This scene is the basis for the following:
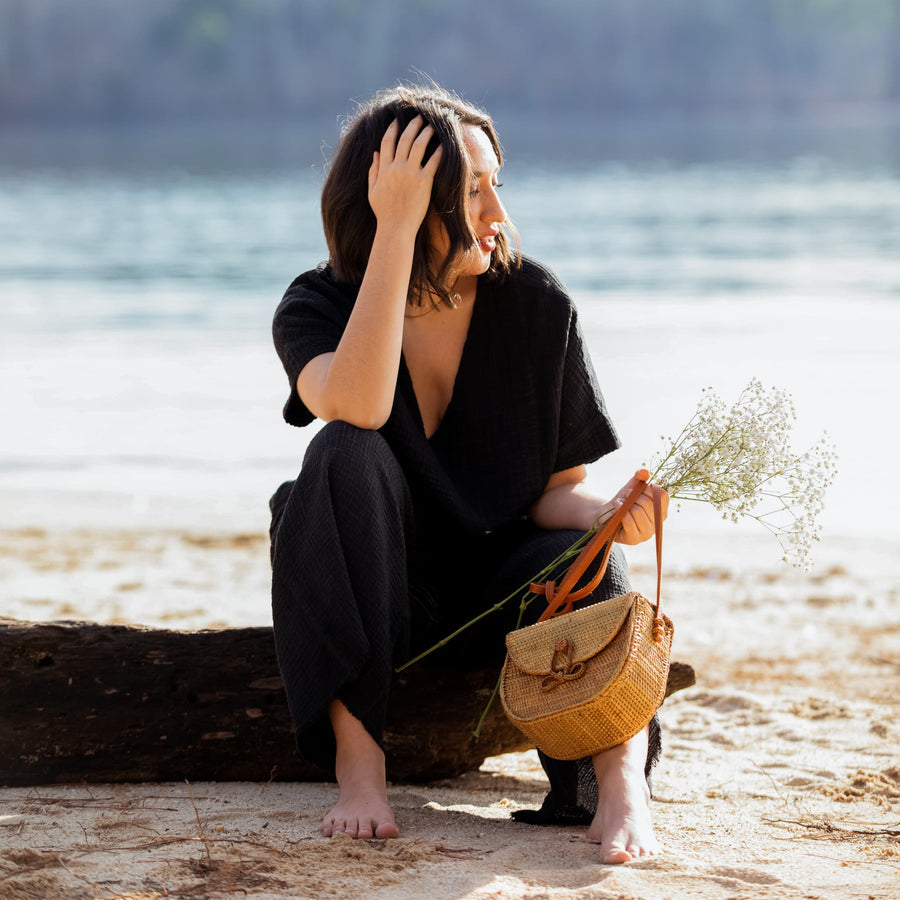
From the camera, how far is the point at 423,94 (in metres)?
2.51

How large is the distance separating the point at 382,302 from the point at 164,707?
970 millimetres

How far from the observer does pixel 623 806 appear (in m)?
2.21

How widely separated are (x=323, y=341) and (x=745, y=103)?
2440 inches

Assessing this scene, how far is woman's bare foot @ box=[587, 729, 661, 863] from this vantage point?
7.04 ft

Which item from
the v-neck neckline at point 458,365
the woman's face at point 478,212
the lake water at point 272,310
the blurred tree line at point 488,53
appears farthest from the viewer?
the blurred tree line at point 488,53

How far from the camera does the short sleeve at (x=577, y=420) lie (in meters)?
2.62

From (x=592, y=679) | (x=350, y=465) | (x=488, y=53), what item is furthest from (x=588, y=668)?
(x=488, y=53)

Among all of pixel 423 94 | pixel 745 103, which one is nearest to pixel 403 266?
pixel 423 94

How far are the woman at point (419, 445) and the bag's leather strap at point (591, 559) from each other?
35 millimetres

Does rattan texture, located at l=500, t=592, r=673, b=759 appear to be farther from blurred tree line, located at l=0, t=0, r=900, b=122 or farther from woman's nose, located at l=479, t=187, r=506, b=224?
blurred tree line, located at l=0, t=0, r=900, b=122

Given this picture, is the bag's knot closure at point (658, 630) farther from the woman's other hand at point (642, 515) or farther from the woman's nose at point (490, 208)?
the woman's nose at point (490, 208)

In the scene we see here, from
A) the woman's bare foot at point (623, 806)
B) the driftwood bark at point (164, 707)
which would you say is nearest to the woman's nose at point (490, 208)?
the driftwood bark at point (164, 707)

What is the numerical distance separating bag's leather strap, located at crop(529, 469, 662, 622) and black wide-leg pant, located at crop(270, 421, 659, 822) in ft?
0.23

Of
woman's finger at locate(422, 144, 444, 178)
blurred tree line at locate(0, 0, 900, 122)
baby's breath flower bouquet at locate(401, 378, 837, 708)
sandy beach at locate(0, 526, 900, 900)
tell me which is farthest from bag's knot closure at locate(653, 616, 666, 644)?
blurred tree line at locate(0, 0, 900, 122)
